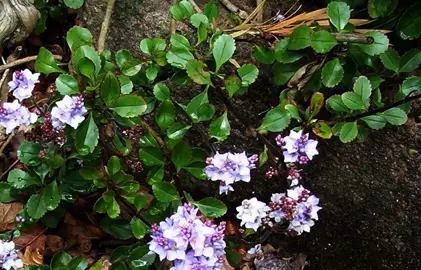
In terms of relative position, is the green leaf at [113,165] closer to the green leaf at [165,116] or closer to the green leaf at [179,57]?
the green leaf at [165,116]

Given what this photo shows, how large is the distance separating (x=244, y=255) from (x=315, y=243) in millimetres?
245

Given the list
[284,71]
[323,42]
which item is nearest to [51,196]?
[284,71]

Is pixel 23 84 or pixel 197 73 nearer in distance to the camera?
pixel 23 84

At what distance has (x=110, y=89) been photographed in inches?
57.8

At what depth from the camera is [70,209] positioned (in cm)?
202

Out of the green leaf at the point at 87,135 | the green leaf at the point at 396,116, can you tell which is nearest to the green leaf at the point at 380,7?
the green leaf at the point at 396,116

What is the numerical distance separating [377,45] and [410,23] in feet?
0.44

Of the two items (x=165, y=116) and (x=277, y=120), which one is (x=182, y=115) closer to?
(x=165, y=116)

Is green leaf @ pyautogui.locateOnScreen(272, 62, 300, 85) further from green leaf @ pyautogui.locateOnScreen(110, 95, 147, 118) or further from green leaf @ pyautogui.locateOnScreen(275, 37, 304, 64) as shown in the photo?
green leaf @ pyautogui.locateOnScreen(110, 95, 147, 118)

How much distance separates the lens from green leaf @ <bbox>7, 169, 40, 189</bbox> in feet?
5.65

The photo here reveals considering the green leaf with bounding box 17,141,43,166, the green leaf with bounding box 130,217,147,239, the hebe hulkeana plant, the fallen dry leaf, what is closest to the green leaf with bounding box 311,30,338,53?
the hebe hulkeana plant

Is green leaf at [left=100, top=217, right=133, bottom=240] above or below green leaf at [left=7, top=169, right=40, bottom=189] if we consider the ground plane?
below

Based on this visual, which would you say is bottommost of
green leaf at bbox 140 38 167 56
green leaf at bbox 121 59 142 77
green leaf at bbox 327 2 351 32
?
green leaf at bbox 121 59 142 77

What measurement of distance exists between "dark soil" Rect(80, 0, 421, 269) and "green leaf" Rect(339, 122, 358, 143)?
0.73 feet
